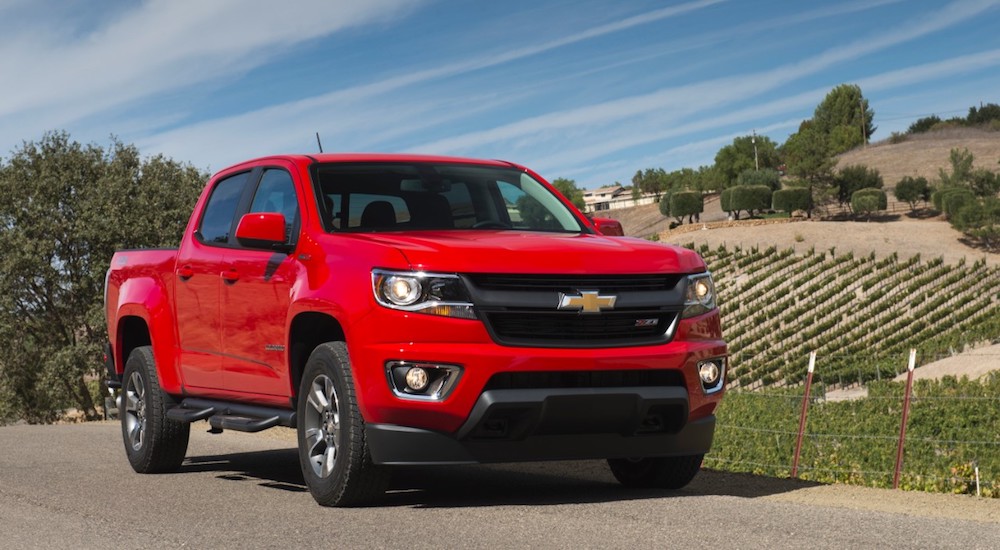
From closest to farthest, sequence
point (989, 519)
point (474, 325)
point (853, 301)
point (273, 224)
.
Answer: point (474, 325)
point (989, 519)
point (273, 224)
point (853, 301)

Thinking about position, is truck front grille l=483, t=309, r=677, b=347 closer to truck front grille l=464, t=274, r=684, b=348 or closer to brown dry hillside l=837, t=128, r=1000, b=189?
truck front grille l=464, t=274, r=684, b=348

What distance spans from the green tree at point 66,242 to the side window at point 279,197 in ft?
108

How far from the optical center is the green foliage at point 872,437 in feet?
47.7

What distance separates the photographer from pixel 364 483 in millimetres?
6660

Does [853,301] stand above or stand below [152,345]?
below

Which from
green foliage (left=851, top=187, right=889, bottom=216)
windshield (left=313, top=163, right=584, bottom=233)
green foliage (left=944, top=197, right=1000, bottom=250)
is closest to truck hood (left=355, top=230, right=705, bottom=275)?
windshield (left=313, top=163, right=584, bottom=233)

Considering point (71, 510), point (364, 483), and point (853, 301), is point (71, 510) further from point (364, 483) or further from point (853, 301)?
point (853, 301)

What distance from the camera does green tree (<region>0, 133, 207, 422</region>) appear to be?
41.0 meters

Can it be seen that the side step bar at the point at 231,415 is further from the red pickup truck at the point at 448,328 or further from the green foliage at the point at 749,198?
the green foliage at the point at 749,198

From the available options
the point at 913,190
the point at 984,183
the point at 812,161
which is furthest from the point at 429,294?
the point at 984,183

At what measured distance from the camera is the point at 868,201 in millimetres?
107000

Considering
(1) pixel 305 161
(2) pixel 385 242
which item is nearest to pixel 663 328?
(2) pixel 385 242

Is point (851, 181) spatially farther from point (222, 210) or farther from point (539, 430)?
point (539, 430)

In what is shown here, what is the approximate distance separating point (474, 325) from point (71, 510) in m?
2.72
